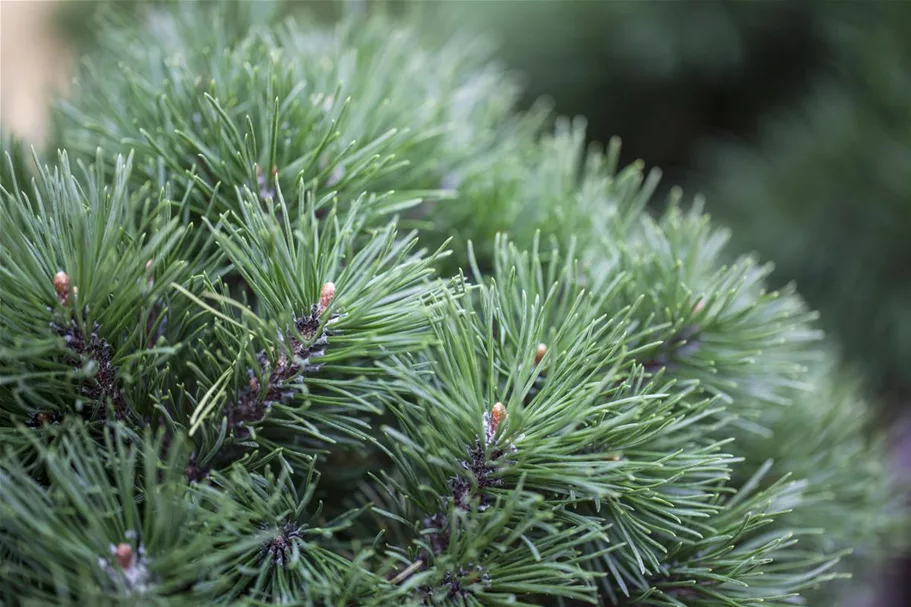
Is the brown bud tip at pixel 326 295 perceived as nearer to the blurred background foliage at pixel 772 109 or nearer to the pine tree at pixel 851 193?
the blurred background foliage at pixel 772 109

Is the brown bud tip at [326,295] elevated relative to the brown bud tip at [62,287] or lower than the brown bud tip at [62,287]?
elevated

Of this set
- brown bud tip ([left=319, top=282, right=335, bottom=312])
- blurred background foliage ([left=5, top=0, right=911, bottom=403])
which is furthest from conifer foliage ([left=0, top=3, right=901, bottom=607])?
blurred background foliage ([left=5, top=0, right=911, bottom=403])

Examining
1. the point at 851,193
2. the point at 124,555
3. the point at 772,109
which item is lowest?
the point at 124,555

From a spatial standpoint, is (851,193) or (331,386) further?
(851,193)

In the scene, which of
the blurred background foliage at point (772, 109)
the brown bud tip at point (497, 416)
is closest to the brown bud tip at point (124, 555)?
the brown bud tip at point (497, 416)

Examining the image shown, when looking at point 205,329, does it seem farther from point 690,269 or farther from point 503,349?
point 690,269

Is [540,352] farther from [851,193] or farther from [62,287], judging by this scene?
[851,193]

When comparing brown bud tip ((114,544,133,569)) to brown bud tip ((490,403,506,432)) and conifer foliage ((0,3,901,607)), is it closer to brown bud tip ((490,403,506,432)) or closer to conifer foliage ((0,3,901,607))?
conifer foliage ((0,3,901,607))

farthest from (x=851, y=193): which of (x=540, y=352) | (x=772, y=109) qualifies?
(x=540, y=352)
